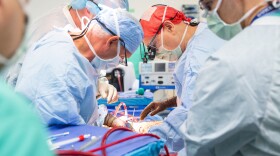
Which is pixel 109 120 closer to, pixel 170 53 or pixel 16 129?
pixel 170 53

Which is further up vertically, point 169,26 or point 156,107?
point 169,26

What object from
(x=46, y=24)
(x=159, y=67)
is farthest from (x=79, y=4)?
(x=159, y=67)

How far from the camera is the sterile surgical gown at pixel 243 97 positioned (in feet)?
2.63

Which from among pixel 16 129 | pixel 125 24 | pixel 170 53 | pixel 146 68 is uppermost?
pixel 16 129

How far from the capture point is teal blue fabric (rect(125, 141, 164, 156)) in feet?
3.17

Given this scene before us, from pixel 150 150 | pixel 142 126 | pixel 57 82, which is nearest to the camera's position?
pixel 150 150

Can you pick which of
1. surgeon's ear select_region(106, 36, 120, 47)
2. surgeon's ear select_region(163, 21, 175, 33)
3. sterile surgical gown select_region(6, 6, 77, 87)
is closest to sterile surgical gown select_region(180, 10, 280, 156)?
surgeon's ear select_region(106, 36, 120, 47)

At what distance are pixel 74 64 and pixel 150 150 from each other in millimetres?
591

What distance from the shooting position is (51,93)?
128 centimetres

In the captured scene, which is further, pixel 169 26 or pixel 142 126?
pixel 169 26

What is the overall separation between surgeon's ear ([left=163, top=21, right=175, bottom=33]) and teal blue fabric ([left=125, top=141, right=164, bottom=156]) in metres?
1.07

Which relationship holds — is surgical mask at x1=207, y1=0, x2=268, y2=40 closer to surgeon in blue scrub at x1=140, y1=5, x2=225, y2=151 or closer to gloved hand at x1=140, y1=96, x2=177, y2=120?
surgeon in blue scrub at x1=140, y1=5, x2=225, y2=151

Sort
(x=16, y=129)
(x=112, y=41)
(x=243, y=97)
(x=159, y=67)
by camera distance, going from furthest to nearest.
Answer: (x=159, y=67)
(x=112, y=41)
(x=243, y=97)
(x=16, y=129)

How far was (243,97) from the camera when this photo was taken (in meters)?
0.81
